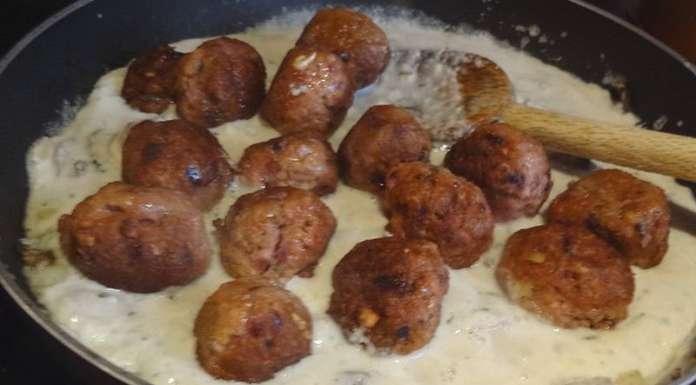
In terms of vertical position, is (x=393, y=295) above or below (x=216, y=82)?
below

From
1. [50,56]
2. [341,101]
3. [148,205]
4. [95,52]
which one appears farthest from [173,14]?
[148,205]

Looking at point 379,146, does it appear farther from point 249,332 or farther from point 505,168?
point 249,332

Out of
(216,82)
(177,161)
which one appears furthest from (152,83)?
(177,161)

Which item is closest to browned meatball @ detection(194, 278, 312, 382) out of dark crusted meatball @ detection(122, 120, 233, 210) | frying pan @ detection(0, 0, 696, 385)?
dark crusted meatball @ detection(122, 120, 233, 210)

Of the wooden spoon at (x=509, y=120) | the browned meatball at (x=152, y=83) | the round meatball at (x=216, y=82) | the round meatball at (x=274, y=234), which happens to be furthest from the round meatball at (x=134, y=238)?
the wooden spoon at (x=509, y=120)

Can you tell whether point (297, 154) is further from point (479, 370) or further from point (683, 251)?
point (683, 251)

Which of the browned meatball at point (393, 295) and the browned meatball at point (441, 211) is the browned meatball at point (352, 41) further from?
the browned meatball at point (393, 295)

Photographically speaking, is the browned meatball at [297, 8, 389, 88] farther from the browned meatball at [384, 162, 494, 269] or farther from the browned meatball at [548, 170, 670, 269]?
the browned meatball at [548, 170, 670, 269]
